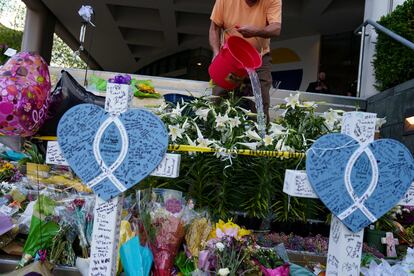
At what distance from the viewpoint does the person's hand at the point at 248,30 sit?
324cm

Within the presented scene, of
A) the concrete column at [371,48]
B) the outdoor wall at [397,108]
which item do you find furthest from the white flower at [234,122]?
the concrete column at [371,48]

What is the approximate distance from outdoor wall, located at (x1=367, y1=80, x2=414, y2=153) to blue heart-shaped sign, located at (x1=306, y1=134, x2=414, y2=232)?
2598 millimetres

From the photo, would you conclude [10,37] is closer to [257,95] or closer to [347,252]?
[257,95]

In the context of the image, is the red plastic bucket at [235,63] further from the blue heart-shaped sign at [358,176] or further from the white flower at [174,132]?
the blue heart-shaped sign at [358,176]

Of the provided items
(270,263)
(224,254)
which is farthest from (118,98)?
(270,263)

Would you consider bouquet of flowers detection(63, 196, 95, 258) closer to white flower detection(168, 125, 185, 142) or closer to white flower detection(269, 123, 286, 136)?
white flower detection(168, 125, 185, 142)

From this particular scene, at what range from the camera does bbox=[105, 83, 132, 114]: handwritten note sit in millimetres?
1926

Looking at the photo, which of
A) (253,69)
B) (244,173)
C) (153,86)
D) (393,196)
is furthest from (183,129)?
(153,86)

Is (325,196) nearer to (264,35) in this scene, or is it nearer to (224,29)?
(264,35)

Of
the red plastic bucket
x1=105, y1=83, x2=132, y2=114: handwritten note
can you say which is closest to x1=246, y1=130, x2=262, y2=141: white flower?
the red plastic bucket

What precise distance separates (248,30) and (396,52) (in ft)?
7.88

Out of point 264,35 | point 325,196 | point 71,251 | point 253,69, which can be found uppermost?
point 264,35

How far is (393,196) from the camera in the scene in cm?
183

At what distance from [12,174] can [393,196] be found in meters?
2.85
